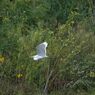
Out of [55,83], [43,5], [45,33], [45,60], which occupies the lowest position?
[55,83]

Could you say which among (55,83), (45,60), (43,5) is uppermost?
(43,5)

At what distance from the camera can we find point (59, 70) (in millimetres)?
6141

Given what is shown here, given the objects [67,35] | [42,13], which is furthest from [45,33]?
[42,13]

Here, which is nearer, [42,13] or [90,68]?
[90,68]

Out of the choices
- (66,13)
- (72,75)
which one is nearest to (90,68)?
(72,75)

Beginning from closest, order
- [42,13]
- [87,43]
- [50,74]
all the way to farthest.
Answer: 1. [50,74]
2. [87,43]
3. [42,13]

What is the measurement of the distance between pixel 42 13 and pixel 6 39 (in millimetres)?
1833

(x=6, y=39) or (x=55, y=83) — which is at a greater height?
(x=6, y=39)

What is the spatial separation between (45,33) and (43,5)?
186 cm

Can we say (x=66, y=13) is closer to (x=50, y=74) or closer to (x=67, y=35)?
(x=67, y=35)

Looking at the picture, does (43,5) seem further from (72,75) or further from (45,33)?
(72,75)

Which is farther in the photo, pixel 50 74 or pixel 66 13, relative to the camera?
pixel 66 13

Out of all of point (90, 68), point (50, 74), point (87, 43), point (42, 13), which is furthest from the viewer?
point (42, 13)

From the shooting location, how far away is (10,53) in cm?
638
